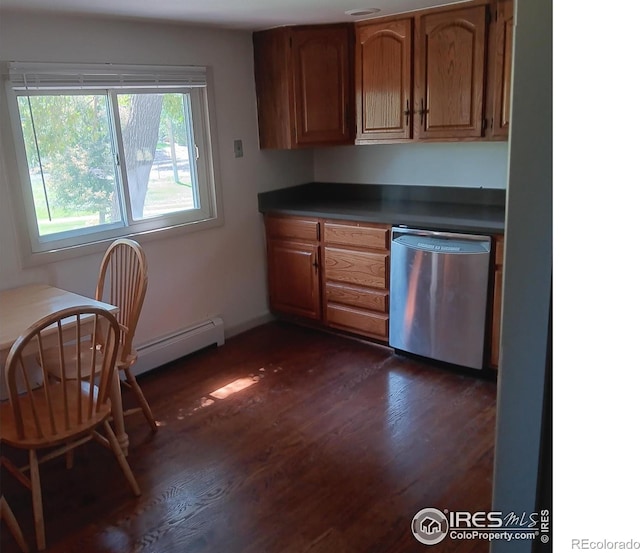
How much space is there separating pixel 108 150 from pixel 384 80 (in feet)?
5.57

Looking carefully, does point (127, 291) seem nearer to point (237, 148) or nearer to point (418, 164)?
point (237, 148)

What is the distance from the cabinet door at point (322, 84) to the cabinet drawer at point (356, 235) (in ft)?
2.03

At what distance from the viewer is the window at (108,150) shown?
268cm

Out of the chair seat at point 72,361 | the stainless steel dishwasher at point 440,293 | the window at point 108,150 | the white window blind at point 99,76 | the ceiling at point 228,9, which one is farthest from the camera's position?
the stainless steel dishwasher at point 440,293

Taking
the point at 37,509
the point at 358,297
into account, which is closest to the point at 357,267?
the point at 358,297

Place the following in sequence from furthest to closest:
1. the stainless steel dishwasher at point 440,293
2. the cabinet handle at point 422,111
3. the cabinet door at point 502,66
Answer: the cabinet handle at point 422,111 → the stainless steel dishwasher at point 440,293 → the cabinet door at point 502,66

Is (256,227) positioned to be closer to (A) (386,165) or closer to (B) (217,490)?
(A) (386,165)

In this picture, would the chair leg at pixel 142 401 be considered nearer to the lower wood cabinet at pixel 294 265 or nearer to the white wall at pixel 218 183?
the white wall at pixel 218 183

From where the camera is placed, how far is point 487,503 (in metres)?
2.07

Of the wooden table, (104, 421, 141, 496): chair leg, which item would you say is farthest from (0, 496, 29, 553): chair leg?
the wooden table

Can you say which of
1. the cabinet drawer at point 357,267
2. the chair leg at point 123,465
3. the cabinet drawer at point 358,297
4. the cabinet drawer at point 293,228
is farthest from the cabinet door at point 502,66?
the chair leg at point 123,465

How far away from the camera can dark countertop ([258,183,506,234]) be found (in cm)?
301

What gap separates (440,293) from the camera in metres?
3.04

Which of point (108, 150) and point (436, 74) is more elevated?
point (436, 74)
